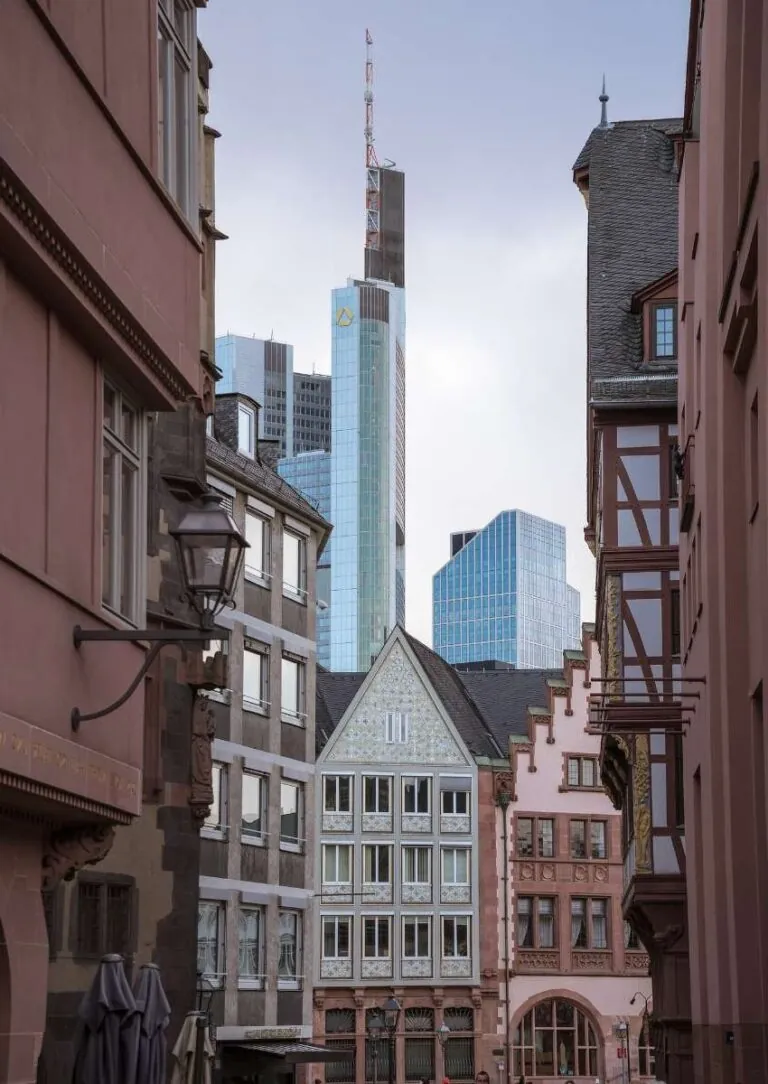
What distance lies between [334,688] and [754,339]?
53586 mm

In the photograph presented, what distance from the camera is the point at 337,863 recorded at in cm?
6456

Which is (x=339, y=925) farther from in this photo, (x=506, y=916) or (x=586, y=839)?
(x=586, y=839)

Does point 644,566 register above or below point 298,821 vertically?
above

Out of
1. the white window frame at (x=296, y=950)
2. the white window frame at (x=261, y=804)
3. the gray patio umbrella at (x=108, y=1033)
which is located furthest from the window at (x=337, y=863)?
the gray patio umbrella at (x=108, y=1033)

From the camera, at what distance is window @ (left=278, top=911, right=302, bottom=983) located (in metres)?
47.7

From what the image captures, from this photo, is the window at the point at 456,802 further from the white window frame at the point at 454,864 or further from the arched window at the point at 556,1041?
the arched window at the point at 556,1041

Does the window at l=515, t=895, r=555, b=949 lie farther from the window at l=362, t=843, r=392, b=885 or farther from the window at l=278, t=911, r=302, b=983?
the window at l=278, t=911, r=302, b=983

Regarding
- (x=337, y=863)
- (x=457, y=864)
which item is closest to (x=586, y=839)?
(x=457, y=864)

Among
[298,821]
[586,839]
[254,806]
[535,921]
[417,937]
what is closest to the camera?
[254,806]

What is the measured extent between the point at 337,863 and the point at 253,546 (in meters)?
19.6

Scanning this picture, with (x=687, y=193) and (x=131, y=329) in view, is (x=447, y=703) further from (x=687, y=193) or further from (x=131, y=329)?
(x=131, y=329)

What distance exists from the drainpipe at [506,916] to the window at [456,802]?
1039 mm

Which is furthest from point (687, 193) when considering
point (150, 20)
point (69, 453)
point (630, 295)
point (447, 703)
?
point (447, 703)

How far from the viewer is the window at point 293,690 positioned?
160 ft
